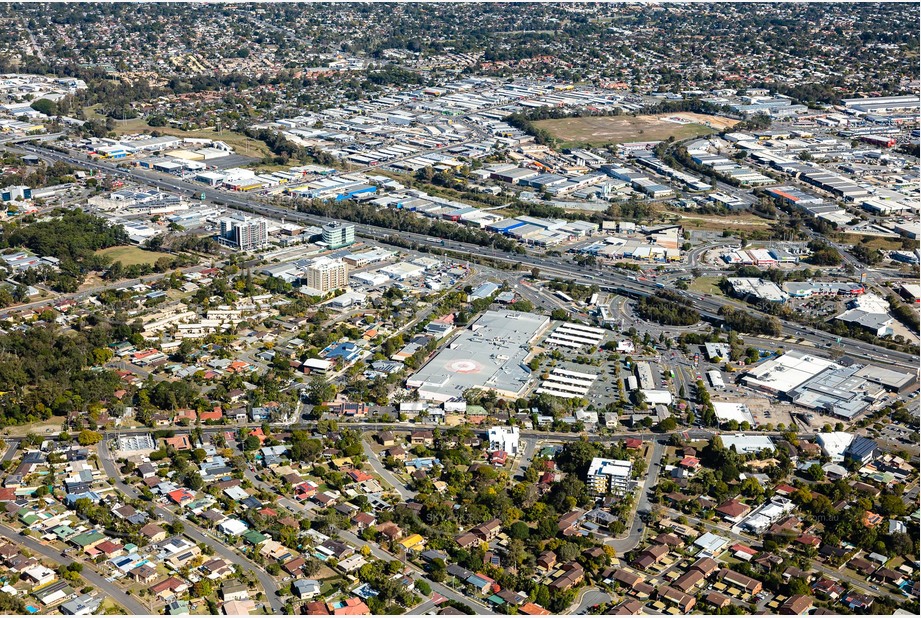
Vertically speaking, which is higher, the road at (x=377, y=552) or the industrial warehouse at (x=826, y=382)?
the industrial warehouse at (x=826, y=382)

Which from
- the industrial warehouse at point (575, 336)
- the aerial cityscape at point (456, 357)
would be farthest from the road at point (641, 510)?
the industrial warehouse at point (575, 336)

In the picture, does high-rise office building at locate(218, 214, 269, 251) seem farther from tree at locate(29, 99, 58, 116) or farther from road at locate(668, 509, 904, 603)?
tree at locate(29, 99, 58, 116)

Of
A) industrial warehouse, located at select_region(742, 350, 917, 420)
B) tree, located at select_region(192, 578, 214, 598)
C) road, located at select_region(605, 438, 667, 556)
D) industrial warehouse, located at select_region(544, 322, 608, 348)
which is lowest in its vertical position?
industrial warehouse, located at select_region(544, 322, 608, 348)

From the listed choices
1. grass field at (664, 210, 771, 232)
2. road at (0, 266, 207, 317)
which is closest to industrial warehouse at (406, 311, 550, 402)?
road at (0, 266, 207, 317)

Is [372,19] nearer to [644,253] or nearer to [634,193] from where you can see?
[634,193]

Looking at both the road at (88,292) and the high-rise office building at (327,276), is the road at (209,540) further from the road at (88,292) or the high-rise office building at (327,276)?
the high-rise office building at (327,276)

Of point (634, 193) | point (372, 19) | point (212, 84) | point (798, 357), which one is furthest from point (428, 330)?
point (372, 19)
